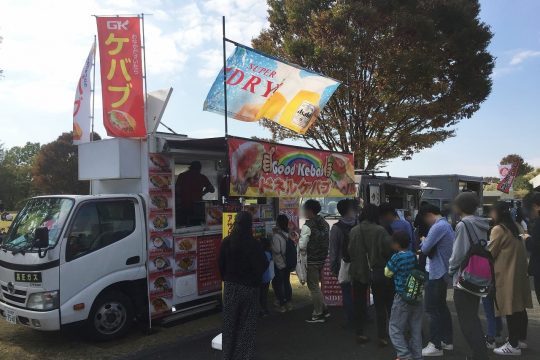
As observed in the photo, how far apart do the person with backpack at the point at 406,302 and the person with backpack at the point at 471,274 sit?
15.5 inches

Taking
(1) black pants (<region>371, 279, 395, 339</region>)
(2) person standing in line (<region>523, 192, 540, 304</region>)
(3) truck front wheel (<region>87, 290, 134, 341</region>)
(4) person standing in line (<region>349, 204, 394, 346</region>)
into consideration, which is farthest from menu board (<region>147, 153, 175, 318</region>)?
(2) person standing in line (<region>523, 192, 540, 304</region>)

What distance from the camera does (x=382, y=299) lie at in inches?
207

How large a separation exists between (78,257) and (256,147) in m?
2.71

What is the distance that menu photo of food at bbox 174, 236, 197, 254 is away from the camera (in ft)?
20.9

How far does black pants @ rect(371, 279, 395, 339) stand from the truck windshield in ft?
13.1

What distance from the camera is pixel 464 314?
4410mm

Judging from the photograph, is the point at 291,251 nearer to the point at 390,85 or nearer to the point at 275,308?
the point at 275,308

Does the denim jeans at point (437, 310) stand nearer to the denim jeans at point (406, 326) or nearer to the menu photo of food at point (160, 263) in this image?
the denim jeans at point (406, 326)

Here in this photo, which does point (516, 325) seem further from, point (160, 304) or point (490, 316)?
point (160, 304)

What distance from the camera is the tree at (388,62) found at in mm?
13539

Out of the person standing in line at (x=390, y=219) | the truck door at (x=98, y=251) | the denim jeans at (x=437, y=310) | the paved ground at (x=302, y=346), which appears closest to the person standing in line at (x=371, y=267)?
the paved ground at (x=302, y=346)

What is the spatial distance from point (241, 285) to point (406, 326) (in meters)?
1.83

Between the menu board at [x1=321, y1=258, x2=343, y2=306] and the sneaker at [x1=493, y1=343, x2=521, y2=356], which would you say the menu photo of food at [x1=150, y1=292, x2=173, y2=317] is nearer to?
the menu board at [x1=321, y1=258, x2=343, y2=306]

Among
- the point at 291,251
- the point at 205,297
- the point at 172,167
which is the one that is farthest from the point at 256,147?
the point at 205,297
